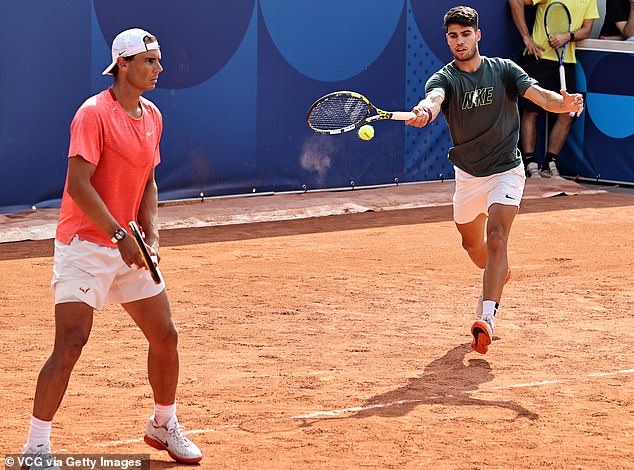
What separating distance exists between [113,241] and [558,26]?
11535 millimetres

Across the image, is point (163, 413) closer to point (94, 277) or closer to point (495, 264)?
point (94, 277)

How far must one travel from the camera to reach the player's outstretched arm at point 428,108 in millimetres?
7332

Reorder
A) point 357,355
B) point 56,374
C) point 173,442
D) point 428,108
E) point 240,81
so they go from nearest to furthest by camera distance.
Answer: point 56,374 < point 173,442 < point 428,108 < point 357,355 < point 240,81

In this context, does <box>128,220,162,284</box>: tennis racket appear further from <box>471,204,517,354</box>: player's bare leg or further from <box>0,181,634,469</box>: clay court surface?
<box>471,204,517,354</box>: player's bare leg

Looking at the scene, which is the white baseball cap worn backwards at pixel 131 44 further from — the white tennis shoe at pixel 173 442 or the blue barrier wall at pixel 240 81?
the blue barrier wall at pixel 240 81

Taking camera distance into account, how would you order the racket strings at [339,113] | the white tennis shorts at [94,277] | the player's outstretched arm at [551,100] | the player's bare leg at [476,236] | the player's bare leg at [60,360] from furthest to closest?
the racket strings at [339,113] < the player's bare leg at [476,236] < the player's outstretched arm at [551,100] < the white tennis shorts at [94,277] < the player's bare leg at [60,360]

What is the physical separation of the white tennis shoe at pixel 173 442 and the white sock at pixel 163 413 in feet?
0.06

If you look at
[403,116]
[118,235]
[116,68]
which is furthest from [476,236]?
A: [118,235]

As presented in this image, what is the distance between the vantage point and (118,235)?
5234 mm

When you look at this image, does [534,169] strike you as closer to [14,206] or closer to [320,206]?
[320,206]

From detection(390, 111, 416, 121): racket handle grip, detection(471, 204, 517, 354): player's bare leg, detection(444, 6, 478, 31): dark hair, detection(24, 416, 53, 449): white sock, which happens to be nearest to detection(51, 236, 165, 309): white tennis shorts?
detection(24, 416, 53, 449): white sock

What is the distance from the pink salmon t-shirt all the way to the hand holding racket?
10.7m

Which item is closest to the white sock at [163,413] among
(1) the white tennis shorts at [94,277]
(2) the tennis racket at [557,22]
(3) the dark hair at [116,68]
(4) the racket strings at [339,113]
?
(1) the white tennis shorts at [94,277]

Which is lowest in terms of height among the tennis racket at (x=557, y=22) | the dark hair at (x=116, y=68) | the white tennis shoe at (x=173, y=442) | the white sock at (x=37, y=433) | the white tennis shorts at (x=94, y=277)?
the white tennis shoe at (x=173, y=442)
